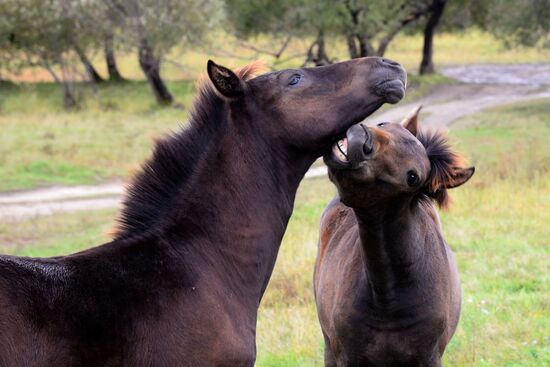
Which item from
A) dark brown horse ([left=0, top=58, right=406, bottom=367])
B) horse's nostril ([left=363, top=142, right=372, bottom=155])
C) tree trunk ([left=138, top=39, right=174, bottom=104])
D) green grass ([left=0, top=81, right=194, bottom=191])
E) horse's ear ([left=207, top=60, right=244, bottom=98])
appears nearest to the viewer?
dark brown horse ([left=0, top=58, right=406, bottom=367])

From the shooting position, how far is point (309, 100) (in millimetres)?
3867

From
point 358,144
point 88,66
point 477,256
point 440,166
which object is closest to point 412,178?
point 440,166

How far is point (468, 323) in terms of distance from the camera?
22.5 feet

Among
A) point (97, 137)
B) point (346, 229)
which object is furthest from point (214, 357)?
point (97, 137)

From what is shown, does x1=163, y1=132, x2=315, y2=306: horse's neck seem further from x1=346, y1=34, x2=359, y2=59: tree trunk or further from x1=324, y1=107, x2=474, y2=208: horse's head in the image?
x1=346, y1=34, x2=359, y2=59: tree trunk

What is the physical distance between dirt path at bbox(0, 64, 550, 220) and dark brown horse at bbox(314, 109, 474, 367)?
4.63 ft

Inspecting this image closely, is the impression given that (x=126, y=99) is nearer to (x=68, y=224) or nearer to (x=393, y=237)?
(x=68, y=224)

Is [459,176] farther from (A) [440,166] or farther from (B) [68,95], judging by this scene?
(B) [68,95]

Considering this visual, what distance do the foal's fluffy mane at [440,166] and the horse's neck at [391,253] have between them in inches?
7.5

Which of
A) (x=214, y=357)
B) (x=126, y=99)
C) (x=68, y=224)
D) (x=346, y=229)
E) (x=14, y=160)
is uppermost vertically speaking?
(x=214, y=357)

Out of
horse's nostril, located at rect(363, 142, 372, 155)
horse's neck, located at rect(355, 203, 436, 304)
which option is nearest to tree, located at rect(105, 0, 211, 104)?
horse's neck, located at rect(355, 203, 436, 304)

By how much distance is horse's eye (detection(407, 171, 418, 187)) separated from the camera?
14.8 feet

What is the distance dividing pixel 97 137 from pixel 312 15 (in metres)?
11.8

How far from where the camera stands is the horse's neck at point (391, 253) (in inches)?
185
